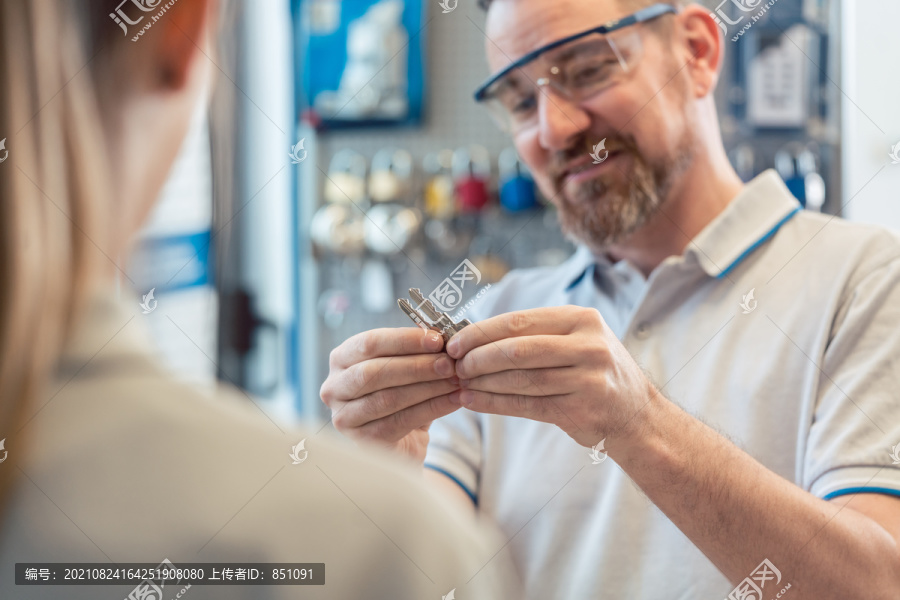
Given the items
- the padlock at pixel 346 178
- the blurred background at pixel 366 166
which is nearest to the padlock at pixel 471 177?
the blurred background at pixel 366 166

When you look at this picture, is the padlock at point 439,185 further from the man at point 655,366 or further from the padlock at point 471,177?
the man at point 655,366

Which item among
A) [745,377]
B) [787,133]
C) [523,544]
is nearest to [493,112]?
[745,377]

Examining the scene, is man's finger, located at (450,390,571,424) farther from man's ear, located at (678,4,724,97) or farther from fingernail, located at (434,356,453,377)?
man's ear, located at (678,4,724,97)

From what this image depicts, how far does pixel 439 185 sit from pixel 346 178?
13.6 inches

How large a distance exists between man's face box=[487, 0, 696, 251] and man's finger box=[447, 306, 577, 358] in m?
0.42

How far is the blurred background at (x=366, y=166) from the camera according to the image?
79.6 inches

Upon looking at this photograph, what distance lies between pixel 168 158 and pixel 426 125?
2006 mm

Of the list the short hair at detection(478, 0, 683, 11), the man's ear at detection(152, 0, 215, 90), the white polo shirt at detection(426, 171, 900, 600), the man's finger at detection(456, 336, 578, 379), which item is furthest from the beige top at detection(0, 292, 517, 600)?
the short hair at detection(478, 0, 683, 11)

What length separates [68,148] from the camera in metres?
0.40

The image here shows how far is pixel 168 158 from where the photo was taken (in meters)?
0.49

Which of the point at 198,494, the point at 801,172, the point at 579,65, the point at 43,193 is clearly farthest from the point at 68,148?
the point at 801,172

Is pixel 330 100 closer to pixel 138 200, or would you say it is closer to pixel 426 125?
pixel 426 125

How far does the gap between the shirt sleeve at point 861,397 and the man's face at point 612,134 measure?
0.33 m

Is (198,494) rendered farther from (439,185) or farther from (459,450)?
(439,185)
